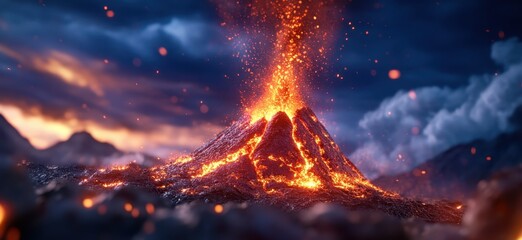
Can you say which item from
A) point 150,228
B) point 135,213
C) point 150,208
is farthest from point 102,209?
point 150,228

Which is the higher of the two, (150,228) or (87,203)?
(87,203)

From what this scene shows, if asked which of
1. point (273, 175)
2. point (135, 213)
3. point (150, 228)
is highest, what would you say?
point (273, 175)

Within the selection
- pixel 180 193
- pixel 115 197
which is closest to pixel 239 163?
pixel 180 193

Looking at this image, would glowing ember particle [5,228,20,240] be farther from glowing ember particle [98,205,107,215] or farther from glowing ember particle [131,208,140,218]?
glowing ember particle [131,208,140,218]

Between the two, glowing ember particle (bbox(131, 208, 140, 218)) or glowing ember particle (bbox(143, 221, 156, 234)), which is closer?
glowing ember particle (bbox(143, 221, 156, 234))

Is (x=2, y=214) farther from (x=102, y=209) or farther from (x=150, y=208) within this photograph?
(x=150, y=208)

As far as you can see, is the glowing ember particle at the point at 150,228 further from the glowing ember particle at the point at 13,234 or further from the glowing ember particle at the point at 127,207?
the glowing ember particle at the point at 13,234

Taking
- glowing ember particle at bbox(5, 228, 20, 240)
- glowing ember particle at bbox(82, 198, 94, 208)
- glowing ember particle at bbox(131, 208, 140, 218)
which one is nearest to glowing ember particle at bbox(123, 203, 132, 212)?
glowing ember particle at bbox(131, 208, 140, 218)

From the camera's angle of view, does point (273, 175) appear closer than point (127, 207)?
No

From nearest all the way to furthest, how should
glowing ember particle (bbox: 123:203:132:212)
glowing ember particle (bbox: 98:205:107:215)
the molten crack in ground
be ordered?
glowing ember particle (bbox: 98:205:107:215) < glowing ember particle (bbox: 123:203:132:212) < the molten crack in ground
